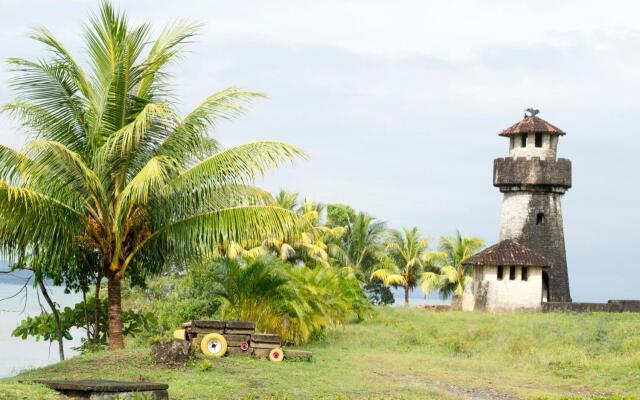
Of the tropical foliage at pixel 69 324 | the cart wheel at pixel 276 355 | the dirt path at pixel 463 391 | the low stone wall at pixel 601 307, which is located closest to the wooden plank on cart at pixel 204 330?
the cart wheel at pixel 276 355

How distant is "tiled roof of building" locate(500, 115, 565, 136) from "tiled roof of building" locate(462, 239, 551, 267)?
5.06 meters

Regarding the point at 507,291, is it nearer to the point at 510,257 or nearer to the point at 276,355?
the point at 510,257

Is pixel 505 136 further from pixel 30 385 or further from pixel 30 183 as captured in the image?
pixel 30 385

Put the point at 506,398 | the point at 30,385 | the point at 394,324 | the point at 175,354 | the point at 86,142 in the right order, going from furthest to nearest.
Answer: the point at 394,324, the point at 86,142, the point at 175,354, the point at 506,398, the point at 30,385

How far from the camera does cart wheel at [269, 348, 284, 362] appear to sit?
70.9ft

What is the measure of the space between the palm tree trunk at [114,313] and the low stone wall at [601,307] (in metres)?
23.4

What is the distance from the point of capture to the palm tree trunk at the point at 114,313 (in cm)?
2206

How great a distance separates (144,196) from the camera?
66.4 feet

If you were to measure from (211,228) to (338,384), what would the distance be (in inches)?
210

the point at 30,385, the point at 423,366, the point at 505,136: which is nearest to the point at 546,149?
the point at 505,136

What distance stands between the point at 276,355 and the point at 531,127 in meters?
24.4

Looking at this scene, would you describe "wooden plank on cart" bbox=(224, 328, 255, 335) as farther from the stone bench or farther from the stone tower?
the stone tower

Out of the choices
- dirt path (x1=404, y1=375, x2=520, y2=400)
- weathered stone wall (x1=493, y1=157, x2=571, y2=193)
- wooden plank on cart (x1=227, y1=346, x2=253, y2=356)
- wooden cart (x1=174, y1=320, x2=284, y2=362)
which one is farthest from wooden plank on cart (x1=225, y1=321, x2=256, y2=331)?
weathered stone wall (x1=493, y1=157, x2=571, y2=193)

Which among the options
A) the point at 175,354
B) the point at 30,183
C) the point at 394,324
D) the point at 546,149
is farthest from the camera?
the point at 546,149
